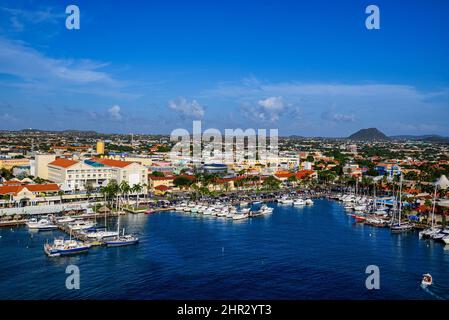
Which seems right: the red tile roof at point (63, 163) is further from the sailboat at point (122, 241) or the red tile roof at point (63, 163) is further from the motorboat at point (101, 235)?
the sailboat at point (122, 241)

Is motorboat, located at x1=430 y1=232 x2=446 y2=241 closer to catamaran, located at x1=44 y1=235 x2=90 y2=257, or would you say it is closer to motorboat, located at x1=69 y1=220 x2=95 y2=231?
catamaran, located at x1=44 y1=235 x2=90 y2=257

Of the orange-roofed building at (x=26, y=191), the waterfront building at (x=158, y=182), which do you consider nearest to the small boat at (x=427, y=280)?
the orange-roofed building at (x=26, y=191)

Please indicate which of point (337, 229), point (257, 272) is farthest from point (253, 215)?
point (257, 272)

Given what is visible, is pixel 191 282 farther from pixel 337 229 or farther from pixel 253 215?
pixel 253 215

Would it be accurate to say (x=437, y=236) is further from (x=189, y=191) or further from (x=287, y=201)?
(x=189, y=191)
